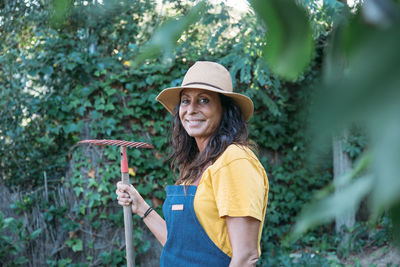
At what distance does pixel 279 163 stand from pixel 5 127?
3210 millimetres

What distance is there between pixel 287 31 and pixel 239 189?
135cm

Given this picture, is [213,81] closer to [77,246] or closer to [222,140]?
[222,140]

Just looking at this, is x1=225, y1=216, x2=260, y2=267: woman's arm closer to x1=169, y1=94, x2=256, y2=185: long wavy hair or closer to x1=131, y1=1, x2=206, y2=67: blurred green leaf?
x1=169, y1=94, x2=256, y2=185: long wavy hair

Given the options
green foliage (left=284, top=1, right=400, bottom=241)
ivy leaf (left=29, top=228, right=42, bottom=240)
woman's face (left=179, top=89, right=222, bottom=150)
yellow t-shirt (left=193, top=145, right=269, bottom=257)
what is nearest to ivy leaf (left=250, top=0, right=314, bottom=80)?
green foliage (left=284, top=1, right=400, bottom=241)

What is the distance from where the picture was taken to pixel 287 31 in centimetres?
30

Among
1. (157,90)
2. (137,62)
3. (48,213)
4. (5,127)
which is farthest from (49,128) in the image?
(137,62)

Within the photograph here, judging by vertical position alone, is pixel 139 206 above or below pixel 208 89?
below

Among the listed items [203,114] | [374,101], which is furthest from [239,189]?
[374,101]

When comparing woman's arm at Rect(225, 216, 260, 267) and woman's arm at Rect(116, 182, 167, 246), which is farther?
woman's arm at Rect(116, 182, 167, 246)

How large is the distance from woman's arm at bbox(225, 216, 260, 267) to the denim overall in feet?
A: 0.47

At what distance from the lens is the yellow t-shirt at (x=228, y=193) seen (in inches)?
62.8

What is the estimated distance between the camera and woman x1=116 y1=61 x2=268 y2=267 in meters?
1.61

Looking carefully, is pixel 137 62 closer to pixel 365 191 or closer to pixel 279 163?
pixel 365 191

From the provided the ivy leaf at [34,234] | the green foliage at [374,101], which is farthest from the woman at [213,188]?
the ivy leaf at [34,234]
